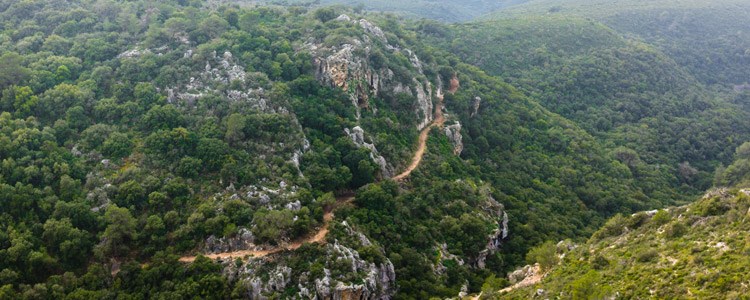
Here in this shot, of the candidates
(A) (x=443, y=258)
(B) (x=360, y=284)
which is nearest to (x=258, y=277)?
(B) (x=360, y=284)

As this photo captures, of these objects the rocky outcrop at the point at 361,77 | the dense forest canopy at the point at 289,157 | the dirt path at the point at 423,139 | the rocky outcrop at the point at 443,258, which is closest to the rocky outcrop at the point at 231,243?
the dense forest canopy at the point at 289,157

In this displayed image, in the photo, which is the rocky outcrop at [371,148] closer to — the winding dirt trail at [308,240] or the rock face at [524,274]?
the winding dirt trail at [308,240]

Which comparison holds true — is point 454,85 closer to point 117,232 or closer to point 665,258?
point 665,258

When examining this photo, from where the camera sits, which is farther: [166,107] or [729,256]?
[166,107]

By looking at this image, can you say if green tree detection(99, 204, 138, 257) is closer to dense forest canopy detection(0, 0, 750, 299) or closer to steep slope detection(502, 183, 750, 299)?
dense forest canopy detection(0, 0, 750, 299)

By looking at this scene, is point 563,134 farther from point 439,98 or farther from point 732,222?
point 732,222

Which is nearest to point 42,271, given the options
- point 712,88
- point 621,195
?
point 621,195
